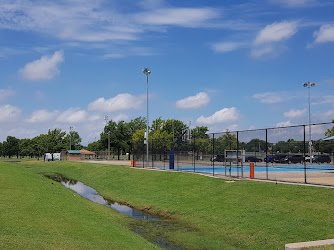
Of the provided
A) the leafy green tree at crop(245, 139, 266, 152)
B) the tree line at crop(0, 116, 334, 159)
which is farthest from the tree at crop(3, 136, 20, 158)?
the leafy green tree at crop(245, 139, 266, 152)

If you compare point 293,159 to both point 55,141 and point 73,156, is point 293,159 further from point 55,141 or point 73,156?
point 55,141

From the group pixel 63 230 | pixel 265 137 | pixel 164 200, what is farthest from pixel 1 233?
pixel 265 137

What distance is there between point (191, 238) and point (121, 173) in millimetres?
23768

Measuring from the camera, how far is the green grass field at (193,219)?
11633 mm

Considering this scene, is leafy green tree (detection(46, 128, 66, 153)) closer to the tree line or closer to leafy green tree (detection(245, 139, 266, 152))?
the tree line

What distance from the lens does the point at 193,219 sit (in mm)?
17203

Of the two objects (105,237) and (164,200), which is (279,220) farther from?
(164,200)

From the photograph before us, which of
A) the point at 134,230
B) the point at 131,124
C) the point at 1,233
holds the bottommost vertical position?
the point at 134,230

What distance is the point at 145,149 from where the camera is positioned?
4472 cm

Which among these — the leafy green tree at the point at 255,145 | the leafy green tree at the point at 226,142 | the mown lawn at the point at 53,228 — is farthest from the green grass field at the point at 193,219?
the leafy green tree at the point at 226,142

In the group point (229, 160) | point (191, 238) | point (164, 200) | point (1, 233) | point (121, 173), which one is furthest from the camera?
point (121, 173)

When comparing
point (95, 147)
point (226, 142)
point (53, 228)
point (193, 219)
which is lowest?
point (193, 219)

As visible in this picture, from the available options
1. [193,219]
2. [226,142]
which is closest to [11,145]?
[226,142]

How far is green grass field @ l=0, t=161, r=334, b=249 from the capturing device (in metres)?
11.6
